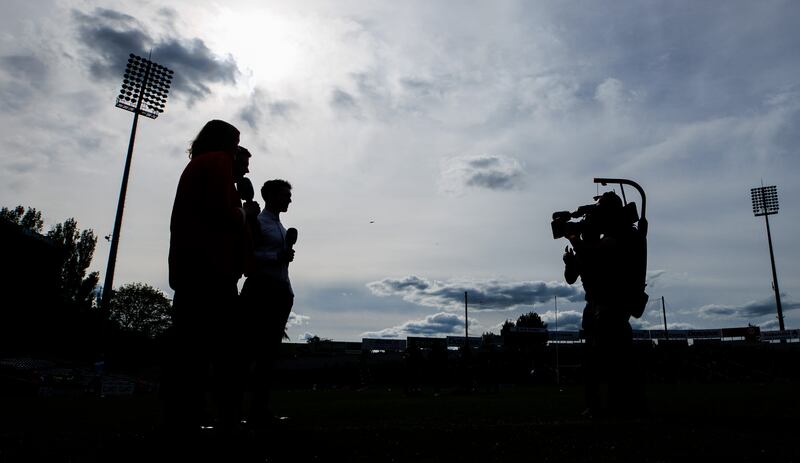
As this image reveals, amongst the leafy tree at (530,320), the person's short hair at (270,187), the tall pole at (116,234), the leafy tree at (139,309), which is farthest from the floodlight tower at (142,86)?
the leafy tree at (530,320)

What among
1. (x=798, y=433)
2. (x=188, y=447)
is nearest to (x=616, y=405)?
(x=798, y=433)

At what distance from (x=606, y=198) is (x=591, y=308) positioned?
105 centimetres

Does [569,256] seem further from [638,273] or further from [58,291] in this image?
[58,291]

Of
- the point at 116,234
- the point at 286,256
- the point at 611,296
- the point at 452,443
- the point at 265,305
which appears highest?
the point at 116,234

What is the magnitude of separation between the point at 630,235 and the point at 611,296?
59 centimetres

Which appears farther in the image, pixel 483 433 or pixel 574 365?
pixel 574 365

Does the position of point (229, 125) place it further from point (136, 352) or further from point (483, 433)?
point (136, 352)

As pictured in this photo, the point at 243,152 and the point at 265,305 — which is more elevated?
the point at 243,152

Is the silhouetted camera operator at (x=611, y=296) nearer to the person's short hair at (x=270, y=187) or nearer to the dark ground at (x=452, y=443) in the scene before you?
the dark ground at (x=452, y=443)

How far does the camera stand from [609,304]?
4859mm

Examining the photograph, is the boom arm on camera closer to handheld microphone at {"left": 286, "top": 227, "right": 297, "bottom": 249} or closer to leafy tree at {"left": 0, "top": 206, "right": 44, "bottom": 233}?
handheld microphone at {"left": 286, "top": 227, "right": 297, "bottom": 249}

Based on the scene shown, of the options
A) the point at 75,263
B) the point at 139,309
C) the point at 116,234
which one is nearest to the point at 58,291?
the point at 116,234

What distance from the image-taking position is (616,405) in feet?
15.7

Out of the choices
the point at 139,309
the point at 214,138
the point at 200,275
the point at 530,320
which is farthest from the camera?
the point at 530,320
